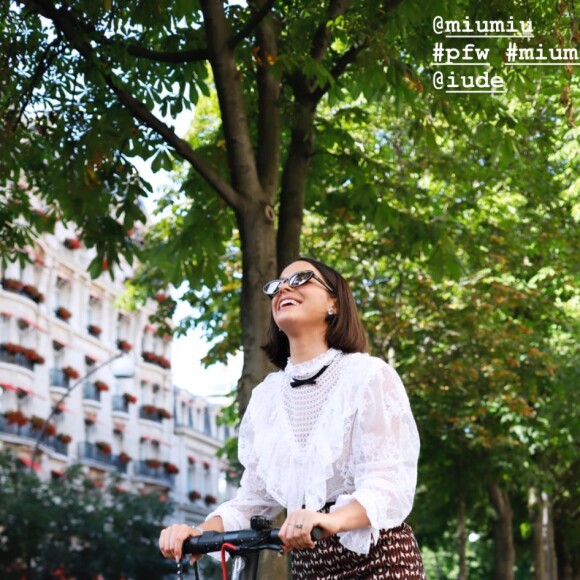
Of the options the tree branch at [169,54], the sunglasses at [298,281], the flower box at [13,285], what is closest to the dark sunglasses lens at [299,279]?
the sunglasses at [298,281]

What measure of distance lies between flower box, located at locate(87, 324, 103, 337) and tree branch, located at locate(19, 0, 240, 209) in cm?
4724

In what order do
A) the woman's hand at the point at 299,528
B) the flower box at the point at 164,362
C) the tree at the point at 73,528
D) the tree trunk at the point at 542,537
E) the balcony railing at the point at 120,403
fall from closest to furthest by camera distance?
the woman's hand at the point at 299,528 < the tree trunk at the point at 542,537 < the tree at the point at 73,528 < the balcony railing at the point at 120,403 < the flower box at the point at 164,362

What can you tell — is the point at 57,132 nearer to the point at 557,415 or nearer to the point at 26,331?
the point at 557,415

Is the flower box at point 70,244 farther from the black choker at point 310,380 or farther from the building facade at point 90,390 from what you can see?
the black choker at point 310,380

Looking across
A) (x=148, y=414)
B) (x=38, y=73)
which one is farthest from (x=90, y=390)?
(x=38, y=73)

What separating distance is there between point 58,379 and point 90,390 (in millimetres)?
4060

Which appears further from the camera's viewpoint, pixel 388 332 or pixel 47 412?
pixel 47 412

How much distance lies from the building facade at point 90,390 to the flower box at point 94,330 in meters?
0.04

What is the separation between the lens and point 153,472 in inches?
2461

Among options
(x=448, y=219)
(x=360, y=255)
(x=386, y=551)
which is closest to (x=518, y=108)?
(x=448, y=219)

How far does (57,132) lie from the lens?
35.0ft

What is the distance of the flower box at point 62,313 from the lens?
52750 millimetres

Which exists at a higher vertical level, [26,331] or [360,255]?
[26,331]

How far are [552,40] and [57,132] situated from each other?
402 cm
